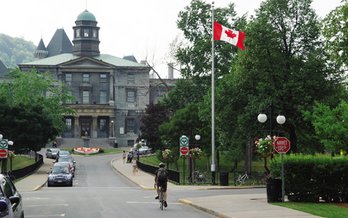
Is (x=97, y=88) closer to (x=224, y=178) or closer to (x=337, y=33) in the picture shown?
(x=224, y=178)

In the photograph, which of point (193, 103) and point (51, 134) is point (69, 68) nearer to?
point (51, 134)

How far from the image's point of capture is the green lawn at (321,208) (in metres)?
22.3

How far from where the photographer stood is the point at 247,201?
29172 millimetres

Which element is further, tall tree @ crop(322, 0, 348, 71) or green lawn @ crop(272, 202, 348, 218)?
tall tree @ crop(322, 0, 348, 71)

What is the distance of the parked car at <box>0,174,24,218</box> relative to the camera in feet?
46.3

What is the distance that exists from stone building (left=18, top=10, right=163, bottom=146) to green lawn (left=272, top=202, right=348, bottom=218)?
106422mm

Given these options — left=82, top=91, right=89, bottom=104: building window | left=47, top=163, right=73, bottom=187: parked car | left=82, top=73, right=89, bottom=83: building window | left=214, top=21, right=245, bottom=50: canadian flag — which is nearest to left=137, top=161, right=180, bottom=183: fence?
left=47, top=163, right=73, bottom=187: parked car

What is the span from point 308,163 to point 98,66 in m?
113

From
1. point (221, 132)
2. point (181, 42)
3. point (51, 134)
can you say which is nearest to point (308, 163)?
point (221, 132)

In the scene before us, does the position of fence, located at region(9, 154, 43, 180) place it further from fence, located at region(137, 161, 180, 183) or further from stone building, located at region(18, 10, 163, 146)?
stone building, located at region(18, 10, 163, 146)

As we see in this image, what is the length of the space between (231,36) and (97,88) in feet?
328

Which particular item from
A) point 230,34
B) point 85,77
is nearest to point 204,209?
point 230,34

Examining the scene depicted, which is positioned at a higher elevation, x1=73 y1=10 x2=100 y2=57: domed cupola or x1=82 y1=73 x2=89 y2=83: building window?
x1=73 y1=10 x2=100 y2=57: domed cupola

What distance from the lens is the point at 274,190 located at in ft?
93.0
